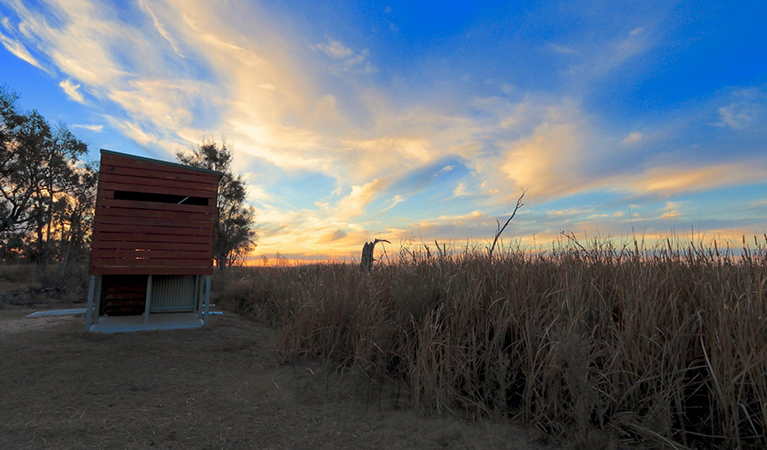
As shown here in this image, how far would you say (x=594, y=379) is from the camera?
343 centimetres

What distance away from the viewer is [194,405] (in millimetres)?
4445

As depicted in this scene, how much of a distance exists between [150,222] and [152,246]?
54cm

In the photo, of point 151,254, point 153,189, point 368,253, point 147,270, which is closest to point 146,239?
point 151,254

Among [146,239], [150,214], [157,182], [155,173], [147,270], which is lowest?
[147,270]

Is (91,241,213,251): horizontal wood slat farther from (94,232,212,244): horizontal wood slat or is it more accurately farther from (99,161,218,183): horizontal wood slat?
(99,161,218,183): horizontal wood slat

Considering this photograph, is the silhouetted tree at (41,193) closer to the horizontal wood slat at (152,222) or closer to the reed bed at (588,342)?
the horizontal wood slat at (152,222)

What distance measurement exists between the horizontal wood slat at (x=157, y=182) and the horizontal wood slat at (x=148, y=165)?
19 centimetres

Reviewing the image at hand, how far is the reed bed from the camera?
3.22m

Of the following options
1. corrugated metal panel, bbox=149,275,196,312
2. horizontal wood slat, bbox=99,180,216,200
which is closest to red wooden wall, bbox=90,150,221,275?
horizontal wood slat, bbox=99,180,216,200

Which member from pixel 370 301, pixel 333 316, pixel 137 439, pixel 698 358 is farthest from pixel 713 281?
pixel 137 439

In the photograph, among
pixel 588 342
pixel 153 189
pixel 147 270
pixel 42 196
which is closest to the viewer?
pixel 588 342

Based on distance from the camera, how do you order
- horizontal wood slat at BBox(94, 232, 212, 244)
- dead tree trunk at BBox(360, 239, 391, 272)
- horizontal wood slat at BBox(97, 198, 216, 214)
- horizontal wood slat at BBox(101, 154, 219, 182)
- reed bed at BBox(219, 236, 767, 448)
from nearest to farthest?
reed bed at BBox(219, 236, 767, 448), horizontal wood slat at BBox(94, 232, 212, 244), horizontal wood slat at BBox(97, 198, 216, 214), horizontal wood slat at BBox(101, 154, 219, 182), dead tree trunk at BBox(360, 239, 391, 272)

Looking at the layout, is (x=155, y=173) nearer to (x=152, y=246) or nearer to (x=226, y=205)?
(x=152, y=246)

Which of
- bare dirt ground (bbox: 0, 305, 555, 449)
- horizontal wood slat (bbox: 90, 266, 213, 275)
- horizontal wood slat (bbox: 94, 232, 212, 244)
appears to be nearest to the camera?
bare dirt ground (bbox: 0, 305, 555, 449)
